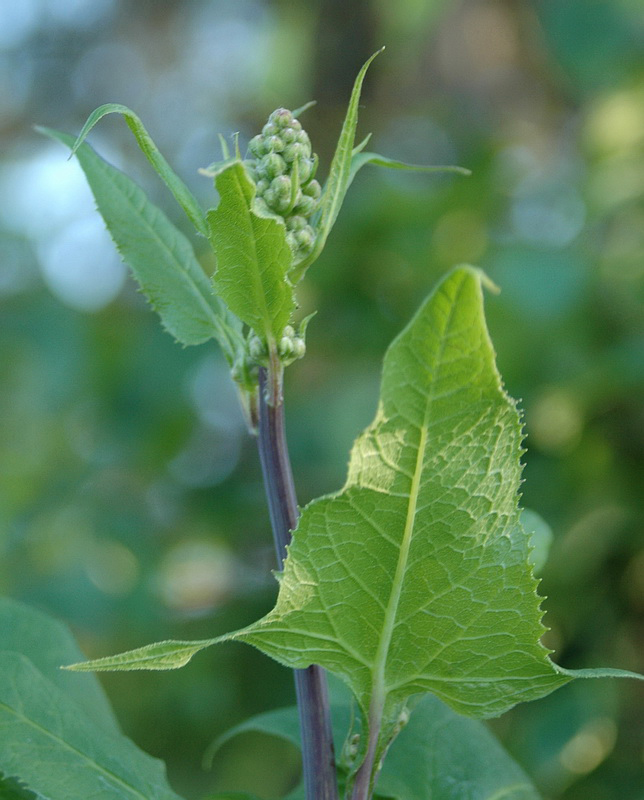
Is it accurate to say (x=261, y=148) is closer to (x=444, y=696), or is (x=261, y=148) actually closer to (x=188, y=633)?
(x=444, y=696)

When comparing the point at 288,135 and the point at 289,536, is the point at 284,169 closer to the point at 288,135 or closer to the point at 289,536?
the point at 288,135

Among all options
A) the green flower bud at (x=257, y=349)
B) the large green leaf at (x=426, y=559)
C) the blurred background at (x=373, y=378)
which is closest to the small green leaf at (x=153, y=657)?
the large green leaf at (x=426, y=559)

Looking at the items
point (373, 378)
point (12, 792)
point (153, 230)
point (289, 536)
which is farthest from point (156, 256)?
point (373, 378)

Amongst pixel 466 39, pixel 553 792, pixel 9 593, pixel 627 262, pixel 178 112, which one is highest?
pixel 178 112

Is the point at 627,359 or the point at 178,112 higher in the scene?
the point at 178,112

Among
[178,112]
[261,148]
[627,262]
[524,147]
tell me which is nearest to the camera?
[261,148]

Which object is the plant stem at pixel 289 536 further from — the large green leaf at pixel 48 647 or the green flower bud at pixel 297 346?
the large green leaf at pixel 48 647

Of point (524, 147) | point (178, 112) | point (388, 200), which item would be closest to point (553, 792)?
point (388, 200)
